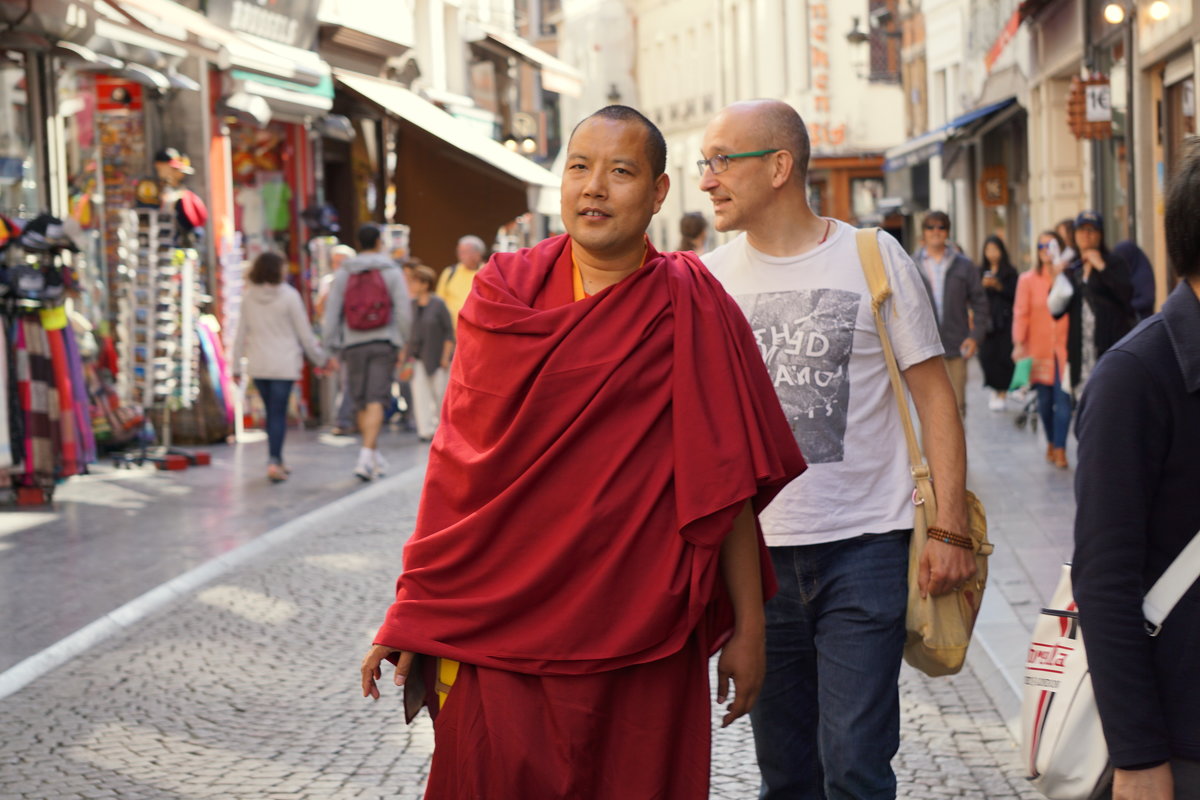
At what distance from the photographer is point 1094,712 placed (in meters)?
2.71

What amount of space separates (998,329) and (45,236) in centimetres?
1016

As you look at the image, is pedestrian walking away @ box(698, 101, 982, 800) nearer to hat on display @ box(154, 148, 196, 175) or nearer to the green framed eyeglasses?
the green framed eyeglasses

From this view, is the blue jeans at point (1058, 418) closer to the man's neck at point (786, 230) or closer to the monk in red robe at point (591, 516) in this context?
the man's neck at point (786, 230)

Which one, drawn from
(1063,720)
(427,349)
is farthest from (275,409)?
(1063,720)

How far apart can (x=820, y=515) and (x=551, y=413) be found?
0.98 m

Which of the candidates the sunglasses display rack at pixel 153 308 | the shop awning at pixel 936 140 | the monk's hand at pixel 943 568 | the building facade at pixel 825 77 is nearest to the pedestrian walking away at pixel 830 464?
the monk's hand at pixel 943 568

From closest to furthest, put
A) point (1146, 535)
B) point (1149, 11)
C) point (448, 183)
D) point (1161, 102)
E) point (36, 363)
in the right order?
point (1146, 535) < point (36, 363) < point (1149, 11) < point (1161, 102) < point (448, 183)

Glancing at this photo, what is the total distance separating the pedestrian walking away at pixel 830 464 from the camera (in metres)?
3.94

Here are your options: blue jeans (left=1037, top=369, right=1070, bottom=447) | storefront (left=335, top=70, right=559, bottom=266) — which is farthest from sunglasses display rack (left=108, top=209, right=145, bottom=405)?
storefront (left=335, top=70, right=559, bottom=266)

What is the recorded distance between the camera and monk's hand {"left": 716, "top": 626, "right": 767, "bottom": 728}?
3.42 metres

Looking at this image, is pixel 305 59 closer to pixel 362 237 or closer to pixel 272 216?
pixel 272 216

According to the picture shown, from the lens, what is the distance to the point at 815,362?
407cm

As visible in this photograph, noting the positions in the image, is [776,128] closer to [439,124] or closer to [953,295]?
[953,295]

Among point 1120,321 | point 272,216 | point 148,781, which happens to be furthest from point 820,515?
point 272,216
